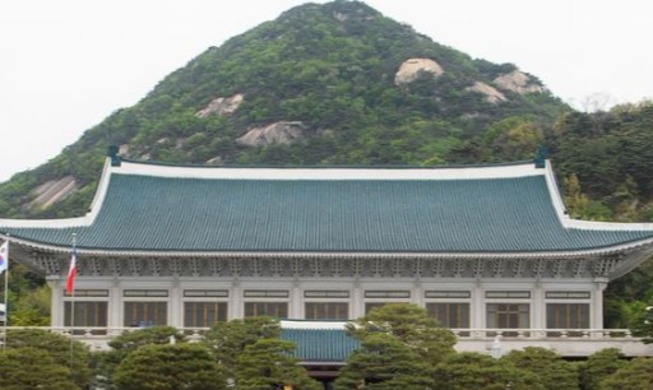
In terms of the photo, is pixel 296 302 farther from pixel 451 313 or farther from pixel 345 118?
pixel 345 118

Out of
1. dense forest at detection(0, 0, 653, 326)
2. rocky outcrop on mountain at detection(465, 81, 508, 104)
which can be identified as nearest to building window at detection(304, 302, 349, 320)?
dense forest at detection(0, 0, 653, 326)

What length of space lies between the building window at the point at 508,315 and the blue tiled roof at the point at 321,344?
27.0 feet

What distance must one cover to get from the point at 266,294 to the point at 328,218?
15.2ft

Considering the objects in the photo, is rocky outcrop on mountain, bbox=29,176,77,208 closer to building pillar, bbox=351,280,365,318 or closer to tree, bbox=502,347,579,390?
building pillar, bbox=351,280,365,318

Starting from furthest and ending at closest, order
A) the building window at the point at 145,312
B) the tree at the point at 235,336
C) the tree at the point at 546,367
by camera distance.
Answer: the building window at the point at 145,312, the tree at the point at 235,336, the tree at the point at 546,367

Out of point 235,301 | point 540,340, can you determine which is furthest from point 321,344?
point 540,340

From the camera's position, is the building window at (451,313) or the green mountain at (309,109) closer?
the building window at (451,313)

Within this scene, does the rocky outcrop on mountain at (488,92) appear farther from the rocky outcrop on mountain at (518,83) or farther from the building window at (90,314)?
the building window at (90,314)

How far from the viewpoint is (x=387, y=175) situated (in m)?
52.5

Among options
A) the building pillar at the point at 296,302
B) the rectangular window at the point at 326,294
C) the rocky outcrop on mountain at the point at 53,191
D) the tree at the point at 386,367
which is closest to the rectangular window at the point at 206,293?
the building pillar at the point at 296,302

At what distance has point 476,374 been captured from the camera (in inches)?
1373

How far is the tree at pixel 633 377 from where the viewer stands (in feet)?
114

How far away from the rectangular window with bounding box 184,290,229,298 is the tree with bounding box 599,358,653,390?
17311mm

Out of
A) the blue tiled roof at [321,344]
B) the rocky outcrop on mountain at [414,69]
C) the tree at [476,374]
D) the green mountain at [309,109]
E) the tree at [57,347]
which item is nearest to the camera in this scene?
the tree at [476,374]
